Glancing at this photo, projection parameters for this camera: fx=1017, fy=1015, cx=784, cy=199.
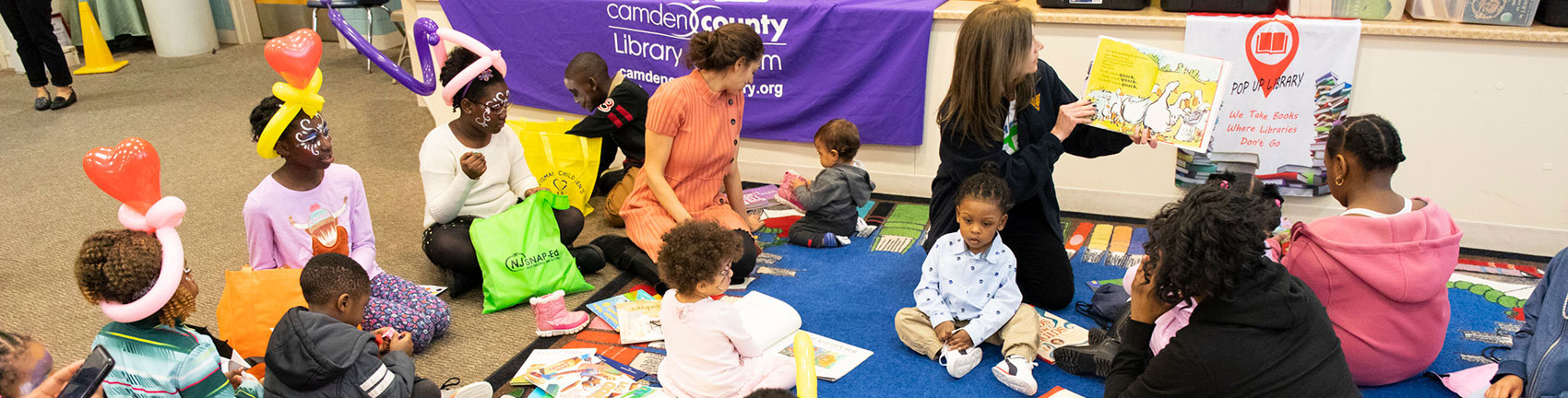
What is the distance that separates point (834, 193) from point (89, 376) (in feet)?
9.02

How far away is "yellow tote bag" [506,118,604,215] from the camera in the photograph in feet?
14.9

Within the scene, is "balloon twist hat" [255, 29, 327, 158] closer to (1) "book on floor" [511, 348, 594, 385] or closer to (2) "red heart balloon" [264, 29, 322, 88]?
(2) "red heart balloon" [264, 29, 322, 88]

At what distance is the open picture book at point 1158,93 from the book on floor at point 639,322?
65.0 inches

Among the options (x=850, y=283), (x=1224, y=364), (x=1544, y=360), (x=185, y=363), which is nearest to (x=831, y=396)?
(x=850, y=283)

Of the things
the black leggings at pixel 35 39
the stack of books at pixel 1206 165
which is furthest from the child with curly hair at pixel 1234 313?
the black leggings at pixel 35 39

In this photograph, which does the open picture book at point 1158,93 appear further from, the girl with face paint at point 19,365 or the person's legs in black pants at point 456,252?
the girl with face paint at point 19,365

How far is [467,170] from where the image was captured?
3695 mm

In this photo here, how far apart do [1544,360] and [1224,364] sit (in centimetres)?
122

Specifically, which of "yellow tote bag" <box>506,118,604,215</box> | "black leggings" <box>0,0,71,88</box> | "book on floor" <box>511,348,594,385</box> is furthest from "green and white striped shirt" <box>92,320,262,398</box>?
"black leggings" <box>0,0,71,88</box>

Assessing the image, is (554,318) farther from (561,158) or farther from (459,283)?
(561,158)

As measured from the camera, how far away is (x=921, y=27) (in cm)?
447

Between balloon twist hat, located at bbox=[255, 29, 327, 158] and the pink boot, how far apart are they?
3.22 ft

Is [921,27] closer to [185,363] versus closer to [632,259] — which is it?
[632,259]

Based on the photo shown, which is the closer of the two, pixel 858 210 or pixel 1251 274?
pixel 1251 274
